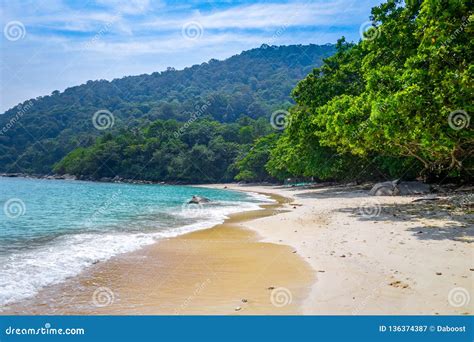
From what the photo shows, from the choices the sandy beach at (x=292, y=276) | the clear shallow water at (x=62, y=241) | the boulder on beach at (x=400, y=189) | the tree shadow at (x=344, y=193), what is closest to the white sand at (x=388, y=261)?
the sandy beach at (x=292, y=276)

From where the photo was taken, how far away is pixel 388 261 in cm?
953

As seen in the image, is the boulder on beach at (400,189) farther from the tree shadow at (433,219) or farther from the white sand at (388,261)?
the white sand at (388,261)

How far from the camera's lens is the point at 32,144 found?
156m

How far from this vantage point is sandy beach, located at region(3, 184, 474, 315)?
677 cm

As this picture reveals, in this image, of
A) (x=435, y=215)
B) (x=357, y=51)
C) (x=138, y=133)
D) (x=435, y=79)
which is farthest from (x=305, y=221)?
(x=138, y=133)

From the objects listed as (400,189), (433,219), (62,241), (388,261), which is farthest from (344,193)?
(388,261)

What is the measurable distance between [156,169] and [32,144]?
248 ft

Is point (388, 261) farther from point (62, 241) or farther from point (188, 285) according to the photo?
point (62, 241)

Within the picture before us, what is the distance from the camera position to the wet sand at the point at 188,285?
702cm

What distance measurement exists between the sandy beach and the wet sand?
0.02 m

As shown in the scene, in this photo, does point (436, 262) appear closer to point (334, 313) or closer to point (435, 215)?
point (334, 313)

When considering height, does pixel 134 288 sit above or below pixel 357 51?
below

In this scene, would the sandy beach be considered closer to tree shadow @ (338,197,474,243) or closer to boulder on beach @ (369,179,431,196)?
tree shadow @ (338,197,474,243)

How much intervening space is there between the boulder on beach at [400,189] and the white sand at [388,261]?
13015mm
